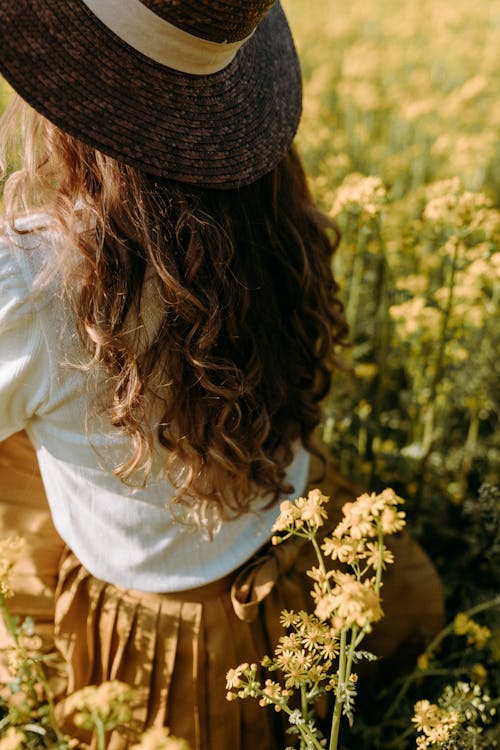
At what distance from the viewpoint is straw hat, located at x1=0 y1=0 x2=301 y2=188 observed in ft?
3.17

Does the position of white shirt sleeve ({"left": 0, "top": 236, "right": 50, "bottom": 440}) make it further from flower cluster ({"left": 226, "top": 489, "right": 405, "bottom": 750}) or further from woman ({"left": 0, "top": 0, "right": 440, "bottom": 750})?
flower cluster ({"left": 226, "top": 489, "right": 405, "bottom": 750})

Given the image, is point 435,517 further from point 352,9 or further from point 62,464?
point 352,9

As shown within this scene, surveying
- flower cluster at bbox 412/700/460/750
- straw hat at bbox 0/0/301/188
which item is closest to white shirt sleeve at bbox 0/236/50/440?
straw hat at bbox 0/0/301/188

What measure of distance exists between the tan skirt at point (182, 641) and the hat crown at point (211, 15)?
3.33 ft

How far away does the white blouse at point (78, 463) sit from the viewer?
110cm

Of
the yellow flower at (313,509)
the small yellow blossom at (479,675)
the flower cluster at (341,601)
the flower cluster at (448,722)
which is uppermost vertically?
the yellow flower at (313,509)

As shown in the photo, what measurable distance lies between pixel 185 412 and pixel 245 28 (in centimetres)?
65

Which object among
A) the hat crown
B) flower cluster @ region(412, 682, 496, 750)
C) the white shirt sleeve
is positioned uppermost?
the hat crown

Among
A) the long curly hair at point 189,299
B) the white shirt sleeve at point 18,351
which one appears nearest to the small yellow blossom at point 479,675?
the long curly hair at point 189,299

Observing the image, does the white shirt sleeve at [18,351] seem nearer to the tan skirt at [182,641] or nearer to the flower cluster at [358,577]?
the tan skirt at [182,641]

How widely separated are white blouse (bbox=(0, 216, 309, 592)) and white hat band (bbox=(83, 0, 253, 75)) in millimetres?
316

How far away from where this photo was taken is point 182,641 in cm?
144

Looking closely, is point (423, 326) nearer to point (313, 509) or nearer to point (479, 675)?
point (479, 675)

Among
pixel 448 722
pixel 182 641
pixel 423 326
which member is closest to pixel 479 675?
pixel 448 722
